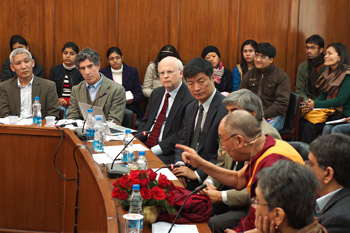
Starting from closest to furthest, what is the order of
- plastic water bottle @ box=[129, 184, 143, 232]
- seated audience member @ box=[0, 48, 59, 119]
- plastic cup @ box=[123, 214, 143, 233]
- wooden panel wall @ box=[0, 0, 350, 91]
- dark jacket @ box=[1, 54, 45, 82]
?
plastic cup @ box=[123, 214, 143, 233]
plastic water bottle @ box=[129, 184, 143, 232]
seated audience member @ box=[0, 48, 59, 119]
dark jacket @ box=[1, 54, 45, 82]
wooden panel wall @ box=[0, 0, 350, 91]

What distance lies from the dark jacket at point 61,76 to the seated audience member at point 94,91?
1397 mm

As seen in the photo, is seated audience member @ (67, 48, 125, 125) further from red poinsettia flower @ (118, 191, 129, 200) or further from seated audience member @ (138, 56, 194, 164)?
red poinsettia flower @ (118, 191, 129, 200)

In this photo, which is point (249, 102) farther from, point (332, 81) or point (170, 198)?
point (332, 81)

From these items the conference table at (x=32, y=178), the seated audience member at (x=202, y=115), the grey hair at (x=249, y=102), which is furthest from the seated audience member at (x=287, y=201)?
the conference table at (x=32, y=178)

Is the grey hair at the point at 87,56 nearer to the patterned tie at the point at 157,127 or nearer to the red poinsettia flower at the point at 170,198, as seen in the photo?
the patterned tie at the point at 157,127

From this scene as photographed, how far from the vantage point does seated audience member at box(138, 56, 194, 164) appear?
4.17 meters

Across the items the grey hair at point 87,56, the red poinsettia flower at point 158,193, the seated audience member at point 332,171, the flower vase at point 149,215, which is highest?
the grey hair at point 87,56

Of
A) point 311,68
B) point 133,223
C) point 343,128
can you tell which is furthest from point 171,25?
point 133,223

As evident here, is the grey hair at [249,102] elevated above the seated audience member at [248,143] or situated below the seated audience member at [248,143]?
above

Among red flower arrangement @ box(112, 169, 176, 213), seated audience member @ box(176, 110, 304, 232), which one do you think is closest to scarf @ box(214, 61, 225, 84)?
seated audience member @ box(176, 110, 304, 232)

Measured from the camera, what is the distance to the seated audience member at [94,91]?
4.86m

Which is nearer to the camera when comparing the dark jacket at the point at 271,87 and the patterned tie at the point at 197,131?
the patterned tie at the point at 197,131

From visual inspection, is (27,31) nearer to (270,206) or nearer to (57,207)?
(57,207)

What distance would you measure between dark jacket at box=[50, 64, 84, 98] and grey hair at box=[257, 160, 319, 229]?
5.01 metres
